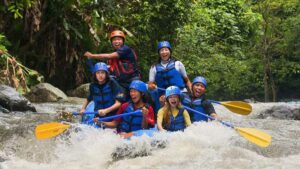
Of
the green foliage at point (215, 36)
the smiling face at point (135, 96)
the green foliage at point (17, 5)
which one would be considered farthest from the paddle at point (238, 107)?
the green foliage at point (215, 36)

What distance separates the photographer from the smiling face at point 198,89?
5887mm

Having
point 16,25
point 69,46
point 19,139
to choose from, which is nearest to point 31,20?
point 16,25

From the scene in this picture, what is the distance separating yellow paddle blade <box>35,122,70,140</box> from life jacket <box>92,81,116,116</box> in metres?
0.59

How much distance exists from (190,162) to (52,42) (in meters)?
8.46

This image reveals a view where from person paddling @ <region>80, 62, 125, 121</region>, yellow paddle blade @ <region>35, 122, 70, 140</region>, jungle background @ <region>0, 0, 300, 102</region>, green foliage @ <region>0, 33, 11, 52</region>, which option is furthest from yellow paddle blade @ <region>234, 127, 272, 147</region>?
green foliage @ <region>0, 33, 11, 52</region>

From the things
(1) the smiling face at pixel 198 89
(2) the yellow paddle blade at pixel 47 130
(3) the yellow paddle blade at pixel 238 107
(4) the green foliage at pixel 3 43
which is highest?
(4) the green foliage at pixel 3 43

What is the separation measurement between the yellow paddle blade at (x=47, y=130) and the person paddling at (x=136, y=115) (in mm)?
524

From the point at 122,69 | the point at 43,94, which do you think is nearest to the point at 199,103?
the point at 122,69

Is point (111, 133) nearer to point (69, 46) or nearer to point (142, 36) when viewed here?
point (69, 46)

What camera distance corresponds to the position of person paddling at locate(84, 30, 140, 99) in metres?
6.02

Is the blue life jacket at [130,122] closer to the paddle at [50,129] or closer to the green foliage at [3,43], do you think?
the paddle at [50,129]

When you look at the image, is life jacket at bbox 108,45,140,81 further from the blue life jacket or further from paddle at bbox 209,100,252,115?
paddle at bbox 209,100,252,115

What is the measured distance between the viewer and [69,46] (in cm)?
1252

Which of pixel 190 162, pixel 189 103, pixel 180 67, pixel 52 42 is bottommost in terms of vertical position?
pixel 190 162
